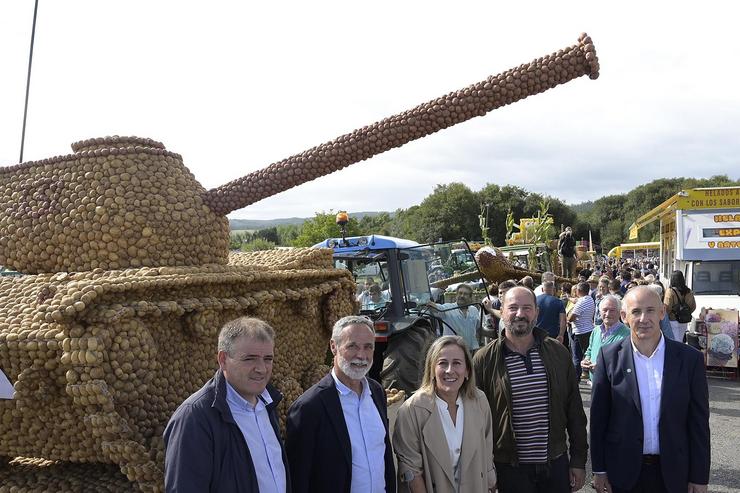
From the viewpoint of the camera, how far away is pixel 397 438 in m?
→ 3.00

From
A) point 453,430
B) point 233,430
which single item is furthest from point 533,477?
point 233,430

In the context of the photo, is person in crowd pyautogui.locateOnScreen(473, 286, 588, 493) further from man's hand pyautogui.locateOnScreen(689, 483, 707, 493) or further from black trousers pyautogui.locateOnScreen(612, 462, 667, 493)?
man's hand pyautogui.locateOnScreen(689, 483, 707, 493)

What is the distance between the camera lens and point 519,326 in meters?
3.30

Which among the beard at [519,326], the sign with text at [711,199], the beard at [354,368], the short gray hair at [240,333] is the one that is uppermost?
the sign with text at [711,199]

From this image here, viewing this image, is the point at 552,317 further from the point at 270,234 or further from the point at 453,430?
the point at 270,234

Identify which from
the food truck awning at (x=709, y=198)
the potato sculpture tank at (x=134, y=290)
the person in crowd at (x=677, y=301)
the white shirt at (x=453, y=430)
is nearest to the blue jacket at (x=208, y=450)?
the potato sculpture tank at (x=134, y=290)

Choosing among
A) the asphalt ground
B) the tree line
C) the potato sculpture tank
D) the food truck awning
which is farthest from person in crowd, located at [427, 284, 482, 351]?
the tree line

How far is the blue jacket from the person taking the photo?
2193 mm

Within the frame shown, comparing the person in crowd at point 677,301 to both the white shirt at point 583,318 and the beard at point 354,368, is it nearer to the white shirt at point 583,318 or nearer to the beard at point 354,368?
the white shirt at point 583,318

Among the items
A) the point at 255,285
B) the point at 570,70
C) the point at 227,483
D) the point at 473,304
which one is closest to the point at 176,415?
the point at 227,483

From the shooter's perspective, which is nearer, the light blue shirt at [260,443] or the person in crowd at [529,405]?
the light blue shirt at [260,443]

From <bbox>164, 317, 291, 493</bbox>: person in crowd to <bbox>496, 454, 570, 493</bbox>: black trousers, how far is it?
4.29 feet

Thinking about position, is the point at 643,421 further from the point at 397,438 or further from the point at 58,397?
the point at 58,397

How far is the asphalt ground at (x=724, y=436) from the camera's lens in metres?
5.01
